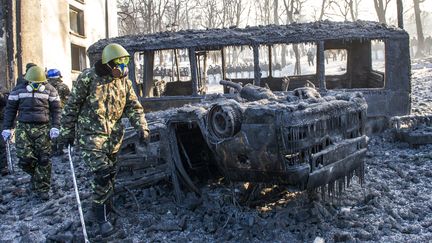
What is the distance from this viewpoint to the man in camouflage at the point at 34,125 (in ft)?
20.3

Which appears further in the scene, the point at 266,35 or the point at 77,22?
the point at 77,22

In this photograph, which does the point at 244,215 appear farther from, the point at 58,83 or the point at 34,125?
the point at 58,83

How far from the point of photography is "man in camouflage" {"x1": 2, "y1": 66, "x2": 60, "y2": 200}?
620 cm

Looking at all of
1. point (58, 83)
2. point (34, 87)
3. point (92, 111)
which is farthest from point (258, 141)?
point (58, 83)

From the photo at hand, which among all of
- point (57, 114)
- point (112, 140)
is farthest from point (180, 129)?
point (57, 114)

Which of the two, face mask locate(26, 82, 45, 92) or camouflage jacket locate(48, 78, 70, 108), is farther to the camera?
camouflage jacket locate(48, 78, 70, 108)

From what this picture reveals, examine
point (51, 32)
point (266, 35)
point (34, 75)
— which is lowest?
point (34, 75)

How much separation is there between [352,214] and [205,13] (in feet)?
144

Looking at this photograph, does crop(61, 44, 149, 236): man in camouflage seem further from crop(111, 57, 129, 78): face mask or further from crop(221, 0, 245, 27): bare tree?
crop(221, 0, 245, 27): bare tree

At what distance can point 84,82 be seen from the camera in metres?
4.64

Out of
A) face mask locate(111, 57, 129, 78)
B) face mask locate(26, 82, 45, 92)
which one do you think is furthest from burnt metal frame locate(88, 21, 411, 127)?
face mask locate(111, 57, 129, 78)

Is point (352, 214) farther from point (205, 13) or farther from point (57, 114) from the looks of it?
point (205, 13)

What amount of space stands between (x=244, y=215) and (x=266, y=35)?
6.78 m

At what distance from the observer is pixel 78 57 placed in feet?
73.9
